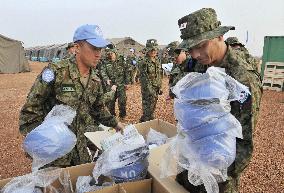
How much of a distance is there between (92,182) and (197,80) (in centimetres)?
104

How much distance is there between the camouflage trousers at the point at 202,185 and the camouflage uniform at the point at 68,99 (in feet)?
3.77

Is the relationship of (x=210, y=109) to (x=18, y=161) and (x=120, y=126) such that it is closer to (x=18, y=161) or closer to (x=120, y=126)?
(x=120, y=126)

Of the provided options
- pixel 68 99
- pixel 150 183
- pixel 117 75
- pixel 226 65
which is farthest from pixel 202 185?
pixel 117 75

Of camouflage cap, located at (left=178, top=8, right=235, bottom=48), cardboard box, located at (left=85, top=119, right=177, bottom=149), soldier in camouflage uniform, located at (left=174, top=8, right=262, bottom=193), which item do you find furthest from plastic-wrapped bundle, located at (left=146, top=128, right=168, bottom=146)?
camouflage cap, located at (left=178, top=8, right=235, bottom=48)

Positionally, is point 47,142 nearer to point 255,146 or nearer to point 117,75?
point 255,146

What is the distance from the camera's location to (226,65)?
1951mm

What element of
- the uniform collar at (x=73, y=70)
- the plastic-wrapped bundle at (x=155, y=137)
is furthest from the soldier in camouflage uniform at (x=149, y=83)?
the uniform collar at (x=73, y=70)

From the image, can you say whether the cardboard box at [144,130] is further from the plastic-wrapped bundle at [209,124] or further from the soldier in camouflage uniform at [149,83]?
the soldier in camouflage uniform at [149,83]

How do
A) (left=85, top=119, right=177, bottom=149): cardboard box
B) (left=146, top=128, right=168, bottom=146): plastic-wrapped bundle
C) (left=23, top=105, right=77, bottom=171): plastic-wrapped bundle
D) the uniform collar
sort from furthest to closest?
(left=85, top=119, right=177, bottom=149): cardboard box < (left=146, top=128, right=168, bottom=146): plastic-wrapped bundle < the uniform collar < (left=23, top=105, right=77, bottom=171): plastic-wrapped bundle

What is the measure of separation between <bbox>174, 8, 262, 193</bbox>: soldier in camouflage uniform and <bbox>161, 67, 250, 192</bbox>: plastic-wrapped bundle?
0.41 feet

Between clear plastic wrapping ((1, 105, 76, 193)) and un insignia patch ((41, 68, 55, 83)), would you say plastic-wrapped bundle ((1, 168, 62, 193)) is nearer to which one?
clear plastic wrapping ((1, 105, 76, 193))

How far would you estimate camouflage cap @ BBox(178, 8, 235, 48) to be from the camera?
1881mm

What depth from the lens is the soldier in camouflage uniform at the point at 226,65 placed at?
1.76 metres

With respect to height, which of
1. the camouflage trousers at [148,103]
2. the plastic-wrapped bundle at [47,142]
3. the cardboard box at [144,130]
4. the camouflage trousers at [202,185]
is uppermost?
the plastic-wrapped bundle at [47,142]
